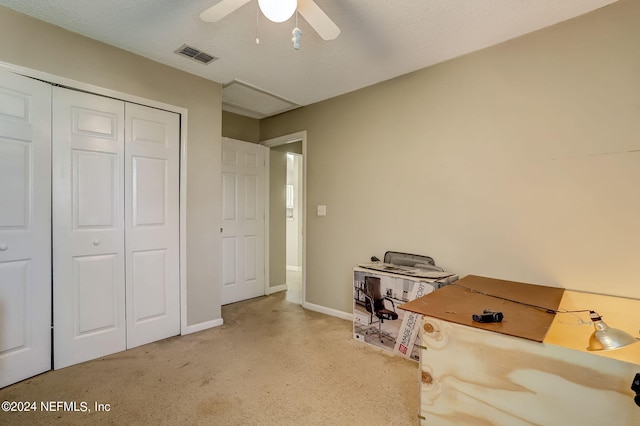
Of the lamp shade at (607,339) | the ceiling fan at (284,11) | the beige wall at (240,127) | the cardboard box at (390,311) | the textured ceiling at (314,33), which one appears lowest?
the cardboard box at (390,311)

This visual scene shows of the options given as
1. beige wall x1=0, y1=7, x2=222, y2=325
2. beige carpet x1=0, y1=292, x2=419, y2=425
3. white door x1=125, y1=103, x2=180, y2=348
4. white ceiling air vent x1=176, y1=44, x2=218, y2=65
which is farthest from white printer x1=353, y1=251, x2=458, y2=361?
white ceiling air vent x1=176, y1=44, x2=218, y2=65

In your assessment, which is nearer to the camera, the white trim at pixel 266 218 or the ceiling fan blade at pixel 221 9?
the ceiling fan blade at pixel 221 9

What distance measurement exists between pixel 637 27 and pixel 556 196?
3.53ft

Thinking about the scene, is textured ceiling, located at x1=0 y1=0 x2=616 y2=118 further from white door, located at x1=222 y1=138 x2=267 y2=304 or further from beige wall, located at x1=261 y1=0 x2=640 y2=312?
white door, located at x1=222 y1=138 x2=267 y2=304

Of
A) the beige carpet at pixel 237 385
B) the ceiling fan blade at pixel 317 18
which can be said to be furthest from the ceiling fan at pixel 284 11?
the beige carpet at pixel 237 385

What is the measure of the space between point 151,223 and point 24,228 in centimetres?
79

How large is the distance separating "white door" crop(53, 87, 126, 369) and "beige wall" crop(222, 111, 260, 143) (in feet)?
5.00

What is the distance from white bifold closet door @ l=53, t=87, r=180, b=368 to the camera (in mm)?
2139

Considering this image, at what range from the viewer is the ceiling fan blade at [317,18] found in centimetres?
141

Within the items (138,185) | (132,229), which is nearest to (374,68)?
(138,185)

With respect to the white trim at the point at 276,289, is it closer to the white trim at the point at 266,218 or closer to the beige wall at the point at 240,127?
the white trim at the point at 266,218

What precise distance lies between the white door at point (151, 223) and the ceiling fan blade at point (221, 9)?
54.9 inches

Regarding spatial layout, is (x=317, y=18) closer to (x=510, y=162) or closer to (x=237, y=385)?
(x=510, y=162)

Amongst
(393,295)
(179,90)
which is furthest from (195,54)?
(393,295)
